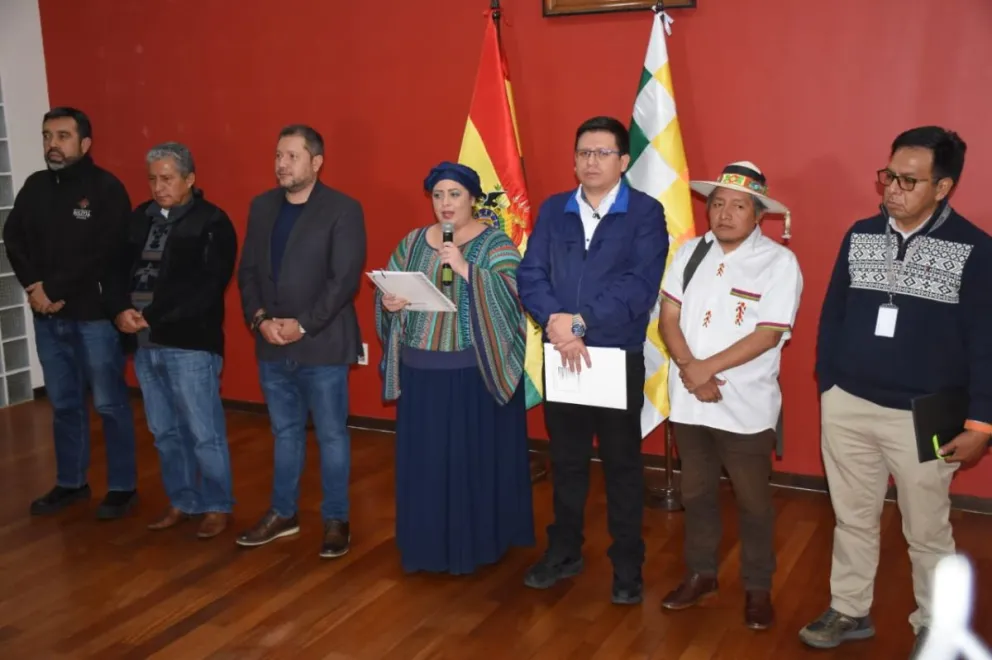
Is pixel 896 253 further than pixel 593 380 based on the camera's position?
No

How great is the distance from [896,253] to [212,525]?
276 centimetres

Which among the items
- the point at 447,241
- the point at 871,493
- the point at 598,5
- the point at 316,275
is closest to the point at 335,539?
the point at 316,275

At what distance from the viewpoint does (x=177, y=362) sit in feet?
12.5

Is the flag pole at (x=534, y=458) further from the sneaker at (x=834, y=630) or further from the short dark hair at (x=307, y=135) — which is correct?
the sneaker at (x=834, y=630)

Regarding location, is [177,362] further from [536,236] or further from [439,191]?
[536,236]

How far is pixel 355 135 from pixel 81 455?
82.5 inches

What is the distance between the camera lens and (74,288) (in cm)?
402

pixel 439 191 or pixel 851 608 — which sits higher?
pixel 439 191

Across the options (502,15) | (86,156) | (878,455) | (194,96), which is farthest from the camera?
(194,96)

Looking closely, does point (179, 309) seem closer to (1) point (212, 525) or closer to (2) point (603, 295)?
(1) point (212, 525)

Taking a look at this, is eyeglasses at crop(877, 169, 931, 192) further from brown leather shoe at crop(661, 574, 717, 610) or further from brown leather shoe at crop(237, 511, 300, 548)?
brown leather shoe at crop(237, 511, 300, 548)

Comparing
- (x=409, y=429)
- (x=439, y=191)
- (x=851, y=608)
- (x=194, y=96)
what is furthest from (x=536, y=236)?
(x=194, y=96)

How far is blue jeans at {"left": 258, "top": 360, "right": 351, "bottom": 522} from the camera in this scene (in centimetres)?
371

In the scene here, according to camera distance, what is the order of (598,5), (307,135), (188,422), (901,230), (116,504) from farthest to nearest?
1. (598,5)
2. (116,504)
3. (188,422)
4. (307,135)
5. (901,230)
